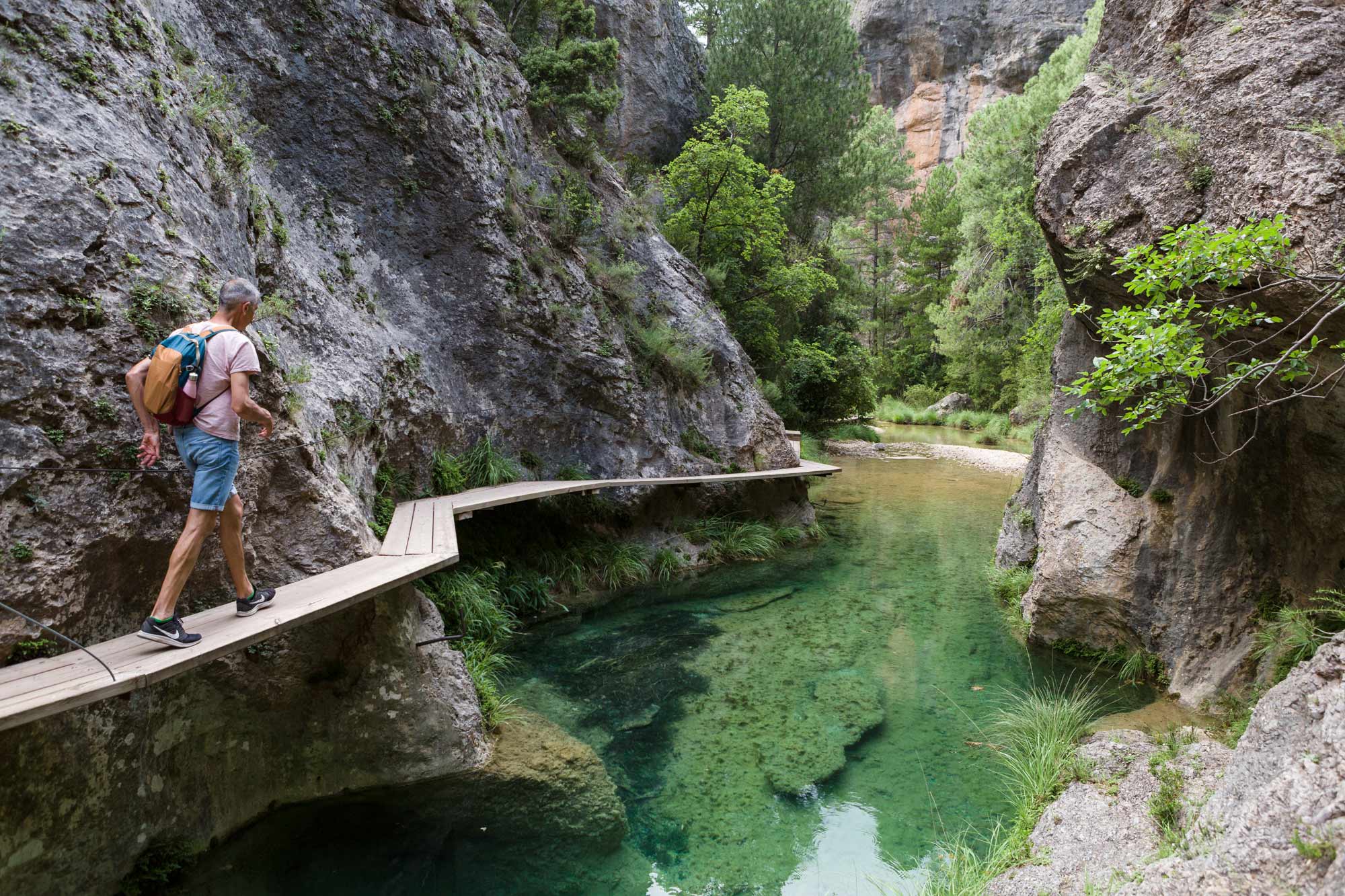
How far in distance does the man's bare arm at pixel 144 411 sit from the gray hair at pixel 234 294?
1.59 feet

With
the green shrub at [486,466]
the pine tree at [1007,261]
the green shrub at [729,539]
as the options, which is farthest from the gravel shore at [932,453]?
the green shrub at [486,466]

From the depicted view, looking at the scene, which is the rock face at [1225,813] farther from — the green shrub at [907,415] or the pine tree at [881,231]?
the pine tree at [881,231]

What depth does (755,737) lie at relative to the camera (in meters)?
6.31

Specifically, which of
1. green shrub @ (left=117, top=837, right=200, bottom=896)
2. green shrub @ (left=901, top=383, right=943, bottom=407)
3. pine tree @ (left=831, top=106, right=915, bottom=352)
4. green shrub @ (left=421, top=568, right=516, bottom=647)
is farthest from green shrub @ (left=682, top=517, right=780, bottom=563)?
green shrub @ (left=901, top=383, right=943, bottom=407)

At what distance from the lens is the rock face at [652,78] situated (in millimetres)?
21531

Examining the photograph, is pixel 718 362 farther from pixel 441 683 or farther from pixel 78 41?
pixel 78 41

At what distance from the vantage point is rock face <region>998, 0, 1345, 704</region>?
5.07 meters

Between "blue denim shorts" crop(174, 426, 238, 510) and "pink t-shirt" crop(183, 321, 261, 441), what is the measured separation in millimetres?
46

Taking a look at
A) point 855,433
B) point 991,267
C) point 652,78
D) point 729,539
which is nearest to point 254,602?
point 729,539

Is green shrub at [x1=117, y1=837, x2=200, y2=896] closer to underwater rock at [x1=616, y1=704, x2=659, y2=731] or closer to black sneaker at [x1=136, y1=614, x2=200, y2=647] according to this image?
black sneaker at [x1=136, y1=614, x2=200, y2=647]

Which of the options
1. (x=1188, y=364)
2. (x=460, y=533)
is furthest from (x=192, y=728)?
(x=1188, y=364)

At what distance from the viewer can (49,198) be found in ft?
12.5

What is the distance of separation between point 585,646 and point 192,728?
14.1ft

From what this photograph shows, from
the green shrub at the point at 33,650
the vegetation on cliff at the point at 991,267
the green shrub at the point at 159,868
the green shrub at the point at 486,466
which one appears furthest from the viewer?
the vegetation on cliff at the point at 991,267
